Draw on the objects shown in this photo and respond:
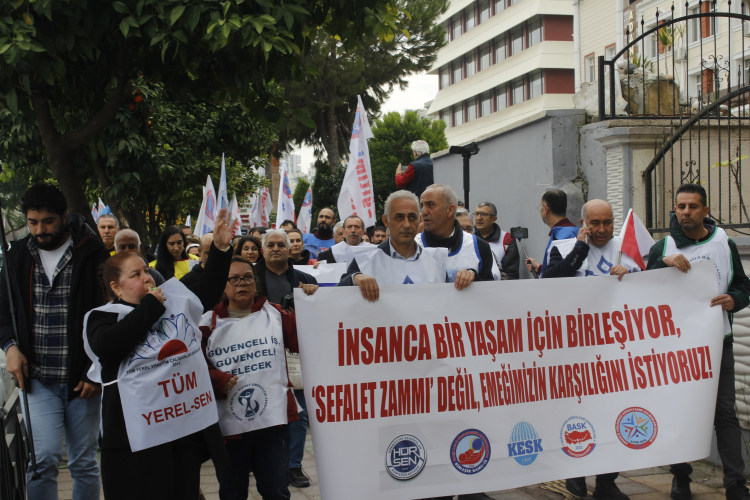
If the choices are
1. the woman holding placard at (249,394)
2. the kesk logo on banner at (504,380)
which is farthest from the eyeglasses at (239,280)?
the kesk logo on banner at (504,380)

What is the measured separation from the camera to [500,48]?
55.4 metres

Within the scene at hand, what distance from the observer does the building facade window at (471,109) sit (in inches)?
2313

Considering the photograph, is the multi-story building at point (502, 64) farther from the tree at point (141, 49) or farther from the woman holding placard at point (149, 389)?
the woman holding placard at point (149, 389)

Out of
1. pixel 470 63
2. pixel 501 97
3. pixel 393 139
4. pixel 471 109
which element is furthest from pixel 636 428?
pixel 470 63

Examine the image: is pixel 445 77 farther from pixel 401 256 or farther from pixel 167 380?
pixel 167 380

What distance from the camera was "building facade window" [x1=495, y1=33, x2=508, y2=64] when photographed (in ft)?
180

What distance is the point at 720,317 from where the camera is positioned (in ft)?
13.8

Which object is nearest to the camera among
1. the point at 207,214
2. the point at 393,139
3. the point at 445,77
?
the point at 207,214

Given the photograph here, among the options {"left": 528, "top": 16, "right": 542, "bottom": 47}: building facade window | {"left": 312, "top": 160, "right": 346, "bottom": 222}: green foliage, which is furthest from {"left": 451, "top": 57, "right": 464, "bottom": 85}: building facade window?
{"left": 312, "top": 160, "right": 346, "bottom": 222}: green foliage

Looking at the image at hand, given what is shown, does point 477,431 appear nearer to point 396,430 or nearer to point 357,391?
point 396,430

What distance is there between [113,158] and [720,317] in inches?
325

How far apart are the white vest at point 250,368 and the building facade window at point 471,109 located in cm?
5684

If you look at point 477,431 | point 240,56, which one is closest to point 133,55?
point 240,56

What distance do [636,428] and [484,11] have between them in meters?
56.8
